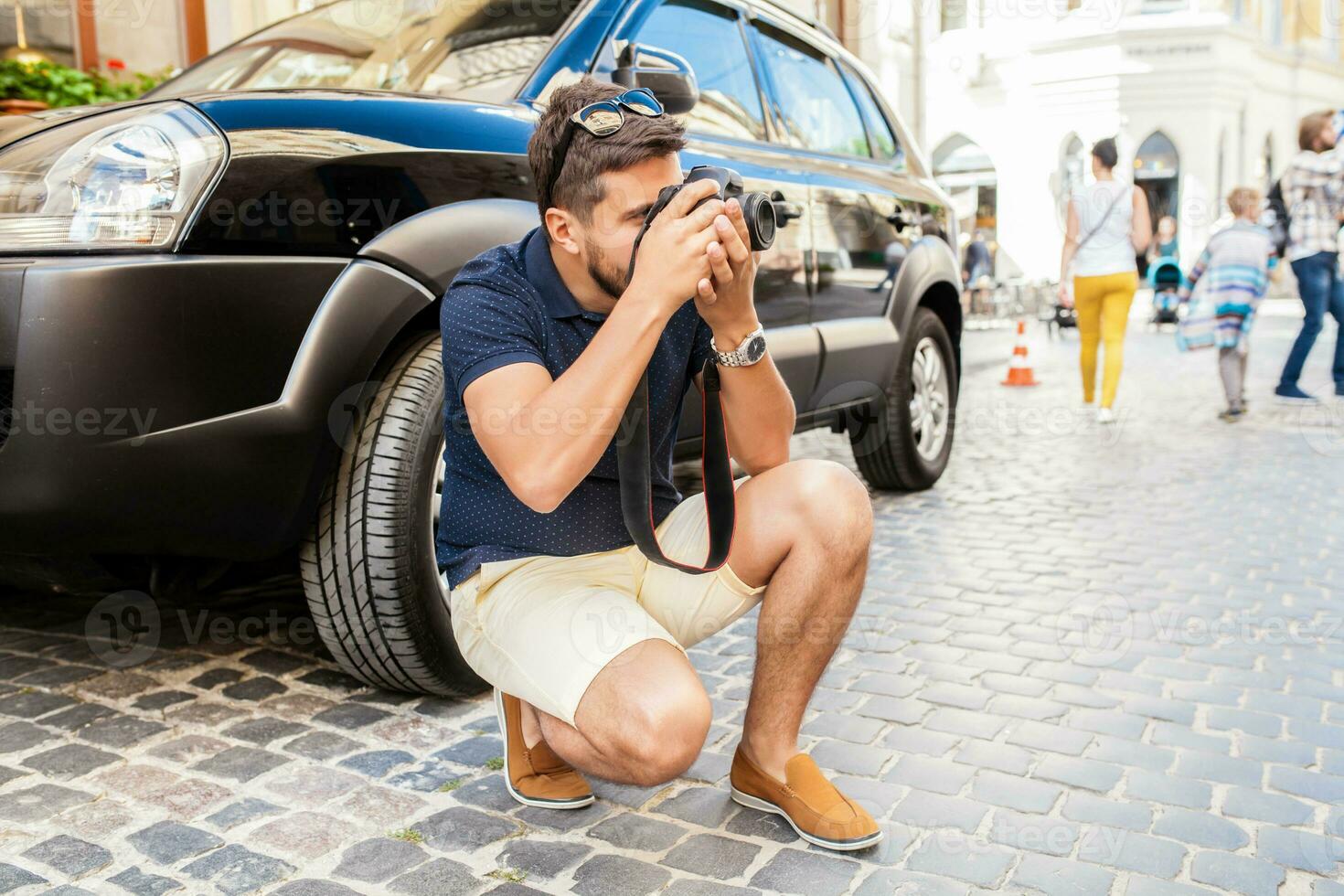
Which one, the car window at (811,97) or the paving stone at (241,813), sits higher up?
the car window at (811,97)

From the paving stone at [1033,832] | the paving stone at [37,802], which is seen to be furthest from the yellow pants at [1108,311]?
the paving stone at [37,802]

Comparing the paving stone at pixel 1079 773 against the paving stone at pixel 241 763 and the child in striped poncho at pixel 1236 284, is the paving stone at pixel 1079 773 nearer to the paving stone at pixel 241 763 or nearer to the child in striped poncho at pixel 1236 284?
the paving stone at pixel 241 763

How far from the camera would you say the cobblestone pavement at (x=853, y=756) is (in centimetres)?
216

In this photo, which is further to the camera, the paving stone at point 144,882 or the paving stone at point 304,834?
the paving stone at point 304,834

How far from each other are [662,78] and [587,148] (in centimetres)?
95

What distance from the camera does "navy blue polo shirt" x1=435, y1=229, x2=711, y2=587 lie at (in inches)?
84.0

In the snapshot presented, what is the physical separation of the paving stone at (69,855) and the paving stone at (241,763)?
→ 34 centimetres

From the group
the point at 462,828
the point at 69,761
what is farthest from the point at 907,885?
the point at 69,761

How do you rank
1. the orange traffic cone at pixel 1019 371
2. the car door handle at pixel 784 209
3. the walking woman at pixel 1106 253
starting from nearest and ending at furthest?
the car door handle at pixel 784 209 < the walking woman at pixel 1106 253 < the orange traffic cone at pixel 1019 371

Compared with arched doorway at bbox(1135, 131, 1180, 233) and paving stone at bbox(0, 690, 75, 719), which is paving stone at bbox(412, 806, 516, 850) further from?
arched doorway at bbox(1135, 131, 1180, 233)

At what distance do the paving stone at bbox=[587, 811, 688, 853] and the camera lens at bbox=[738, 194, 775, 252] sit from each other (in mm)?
1115

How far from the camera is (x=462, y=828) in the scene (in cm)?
233

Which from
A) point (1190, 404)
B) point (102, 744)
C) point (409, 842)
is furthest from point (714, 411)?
point (1190, 404)

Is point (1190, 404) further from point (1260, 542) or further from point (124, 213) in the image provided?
point (124, 213)
